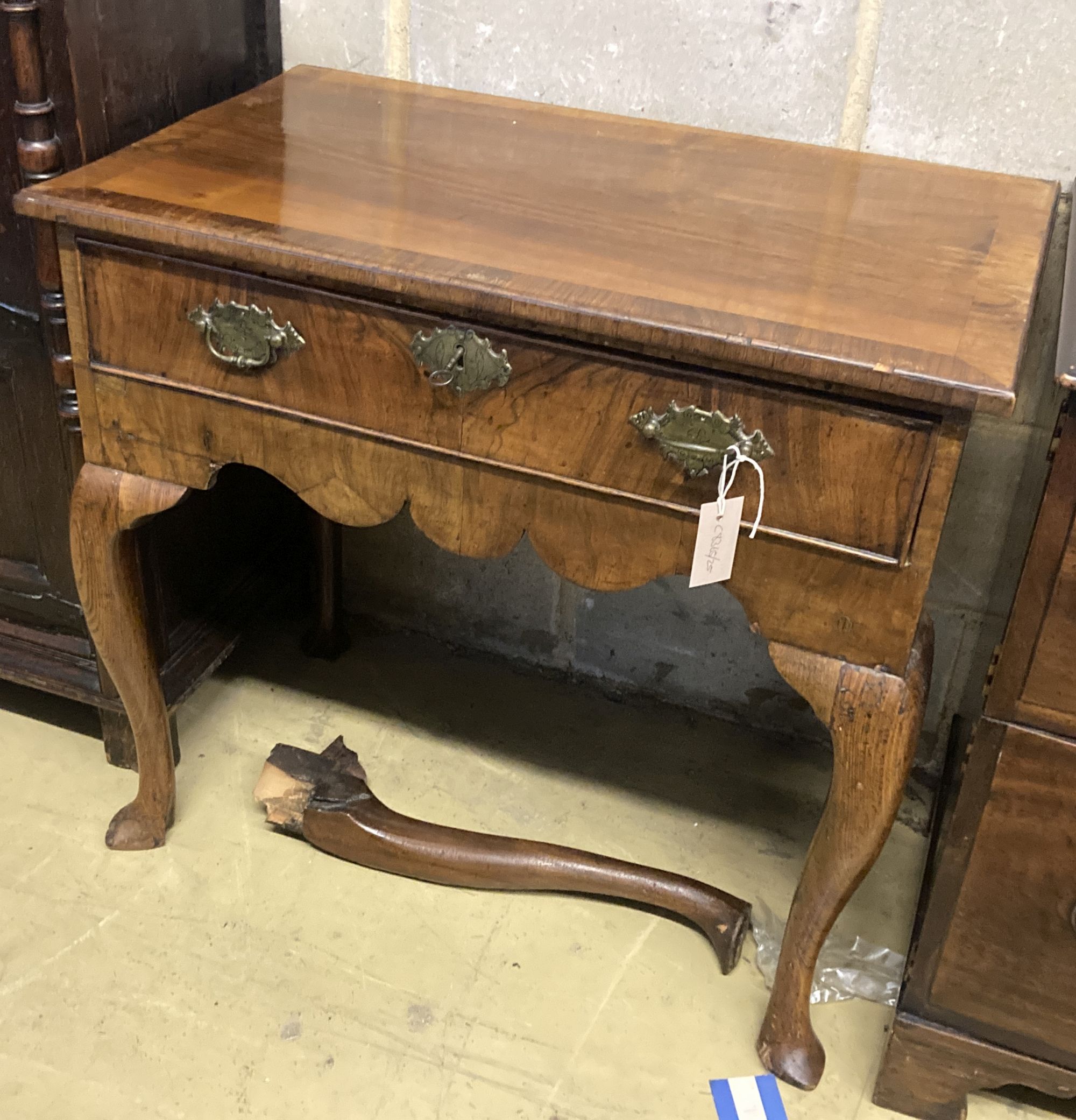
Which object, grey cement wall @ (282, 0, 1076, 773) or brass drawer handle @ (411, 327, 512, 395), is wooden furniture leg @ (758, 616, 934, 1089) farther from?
brass drawer handle @ (411, 327, 512, 395)

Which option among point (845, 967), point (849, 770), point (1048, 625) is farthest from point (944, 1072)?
point (1048, 625)

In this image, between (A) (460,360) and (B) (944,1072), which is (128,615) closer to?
(A) (460,360)

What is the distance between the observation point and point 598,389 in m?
0.94

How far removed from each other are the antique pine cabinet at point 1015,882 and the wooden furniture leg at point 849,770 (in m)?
0.06

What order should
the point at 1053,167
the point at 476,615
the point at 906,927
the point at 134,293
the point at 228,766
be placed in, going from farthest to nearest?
1. the point at 476,615
2. the point at 228,766
3. the point at 906,927
4. the point at 1053,167
5. the point at 134,293

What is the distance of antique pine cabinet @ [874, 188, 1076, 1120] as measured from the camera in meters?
0.90

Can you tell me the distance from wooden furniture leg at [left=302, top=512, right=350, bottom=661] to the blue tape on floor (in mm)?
836

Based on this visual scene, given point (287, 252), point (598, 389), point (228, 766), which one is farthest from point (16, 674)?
point (598, 389)

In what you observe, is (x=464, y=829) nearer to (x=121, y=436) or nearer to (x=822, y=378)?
(x=121, y=436)

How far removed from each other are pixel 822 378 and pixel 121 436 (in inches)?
26.3

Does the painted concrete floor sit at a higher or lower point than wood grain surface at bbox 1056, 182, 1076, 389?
lower

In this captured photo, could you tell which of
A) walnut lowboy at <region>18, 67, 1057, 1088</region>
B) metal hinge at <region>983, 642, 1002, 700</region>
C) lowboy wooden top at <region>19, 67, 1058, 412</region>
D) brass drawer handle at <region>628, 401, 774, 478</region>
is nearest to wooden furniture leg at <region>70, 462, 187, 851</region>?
walnut lowboy at <region>18, 67, 1057, 1088</region>

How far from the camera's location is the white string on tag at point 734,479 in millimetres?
913

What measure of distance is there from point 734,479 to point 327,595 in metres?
0.91
